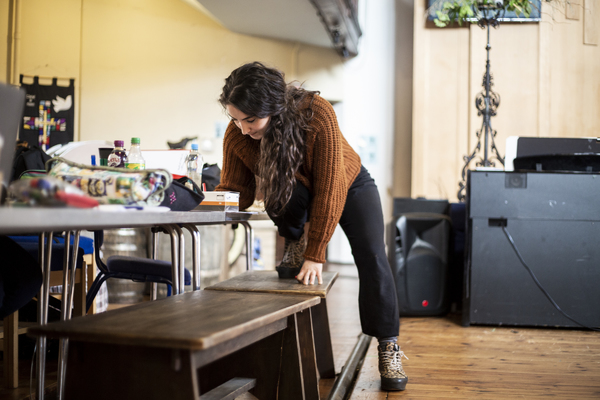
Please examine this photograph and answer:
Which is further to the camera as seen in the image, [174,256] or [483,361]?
[483,361]

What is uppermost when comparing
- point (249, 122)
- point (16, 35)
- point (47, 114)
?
point (16, 35)

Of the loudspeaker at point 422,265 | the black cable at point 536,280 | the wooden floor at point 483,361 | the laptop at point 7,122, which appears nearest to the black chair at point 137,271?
the wooden floor at point 483,361

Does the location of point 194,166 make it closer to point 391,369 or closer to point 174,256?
point 174,256

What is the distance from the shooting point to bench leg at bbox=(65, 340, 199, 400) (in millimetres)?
782

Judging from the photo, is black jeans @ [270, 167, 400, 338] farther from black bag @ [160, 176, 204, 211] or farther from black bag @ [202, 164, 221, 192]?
black bag @ [202, 164, 221, 192]

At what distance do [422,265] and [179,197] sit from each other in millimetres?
2002

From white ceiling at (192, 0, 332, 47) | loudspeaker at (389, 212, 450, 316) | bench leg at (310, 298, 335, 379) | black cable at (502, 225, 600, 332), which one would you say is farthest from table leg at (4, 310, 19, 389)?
white ceiling at (192, 0, 332, 47)

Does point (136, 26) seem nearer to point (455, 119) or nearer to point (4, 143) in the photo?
point (455, 119)

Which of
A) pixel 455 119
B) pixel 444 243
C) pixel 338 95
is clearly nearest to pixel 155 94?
pixel 338 95

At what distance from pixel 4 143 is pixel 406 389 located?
138cm

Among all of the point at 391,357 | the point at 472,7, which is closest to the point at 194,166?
the point at 391,357

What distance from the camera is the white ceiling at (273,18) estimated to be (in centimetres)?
433

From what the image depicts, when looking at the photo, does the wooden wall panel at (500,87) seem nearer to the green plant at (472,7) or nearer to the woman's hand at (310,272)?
the green plant at (472,7)

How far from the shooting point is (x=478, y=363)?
189cm
